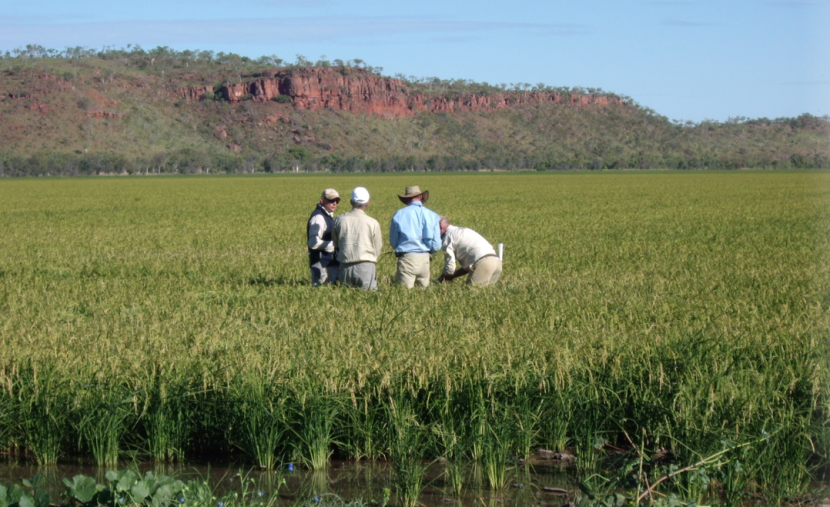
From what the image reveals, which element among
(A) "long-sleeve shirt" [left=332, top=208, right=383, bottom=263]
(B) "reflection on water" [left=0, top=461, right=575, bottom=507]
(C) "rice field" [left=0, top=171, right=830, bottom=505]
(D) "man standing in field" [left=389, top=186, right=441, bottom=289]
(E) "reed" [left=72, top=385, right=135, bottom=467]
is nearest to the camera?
(B) "reflection on water" [left=0, top=461, right=575, bottom=507]

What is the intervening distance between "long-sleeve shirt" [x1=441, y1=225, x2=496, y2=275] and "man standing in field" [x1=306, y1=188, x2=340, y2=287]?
1.53 meters

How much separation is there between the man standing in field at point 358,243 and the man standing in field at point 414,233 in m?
0.27

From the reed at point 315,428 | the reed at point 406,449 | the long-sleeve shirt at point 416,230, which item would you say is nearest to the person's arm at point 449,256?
the long-sleeve shirt at point 416,230

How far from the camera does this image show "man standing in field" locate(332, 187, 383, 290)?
35.8ft

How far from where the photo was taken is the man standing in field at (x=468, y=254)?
11.5m

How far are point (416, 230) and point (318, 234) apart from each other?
138cm

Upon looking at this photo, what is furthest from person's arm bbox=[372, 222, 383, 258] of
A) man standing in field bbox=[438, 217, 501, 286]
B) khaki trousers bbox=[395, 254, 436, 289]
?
man standing in field bbox=[438, 217, 501, 286]

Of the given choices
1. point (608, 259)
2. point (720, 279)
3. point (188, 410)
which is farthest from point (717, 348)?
point (608, 259)

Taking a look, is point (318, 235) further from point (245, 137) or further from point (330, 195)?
point (245, 137)

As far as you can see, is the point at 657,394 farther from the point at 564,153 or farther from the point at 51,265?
the point at 564,153

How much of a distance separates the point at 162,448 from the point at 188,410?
1.06ft

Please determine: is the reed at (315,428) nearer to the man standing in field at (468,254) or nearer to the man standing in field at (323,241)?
the man standing in field at (323,241)

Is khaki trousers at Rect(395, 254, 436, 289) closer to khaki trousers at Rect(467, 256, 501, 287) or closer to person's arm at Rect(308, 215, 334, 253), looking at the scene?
khaki trousers at Rect(467, 256, 501, 287)

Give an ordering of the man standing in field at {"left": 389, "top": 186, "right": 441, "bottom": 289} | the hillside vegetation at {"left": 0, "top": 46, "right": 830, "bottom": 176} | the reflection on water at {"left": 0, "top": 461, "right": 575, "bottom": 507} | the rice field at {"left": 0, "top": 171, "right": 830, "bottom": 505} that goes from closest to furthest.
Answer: the reflection on water at {"left": 0, "top": 461, "right": 575, "bottom": 507} < the rice field at {"left": 0, "top": 171, "right": 830, "bottom": 505} < the man standing in field at {"left": 389, "top": 186, "right": 441, "bottom": 289} < the hillside vegetation at {"left": 0, "top": 46, "right": 830, "bottom": 176}
